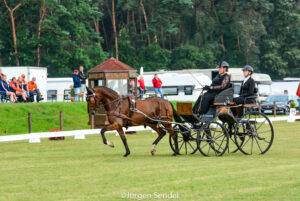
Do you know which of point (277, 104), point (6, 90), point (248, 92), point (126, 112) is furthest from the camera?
point (277, 104)

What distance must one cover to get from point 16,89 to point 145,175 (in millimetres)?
22615

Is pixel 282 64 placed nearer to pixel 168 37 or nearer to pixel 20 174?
pixel 168 37

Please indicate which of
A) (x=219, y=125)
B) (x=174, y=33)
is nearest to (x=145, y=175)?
(x=219, y=125)

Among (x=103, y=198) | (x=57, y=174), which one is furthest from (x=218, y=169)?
(x=103, y=198)

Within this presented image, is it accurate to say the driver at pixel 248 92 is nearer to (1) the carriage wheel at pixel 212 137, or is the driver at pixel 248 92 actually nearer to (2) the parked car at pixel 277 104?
(1) the carriage wheel at pixel 212 137

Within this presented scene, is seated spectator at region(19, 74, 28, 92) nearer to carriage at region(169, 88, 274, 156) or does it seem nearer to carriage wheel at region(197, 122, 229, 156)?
carriage at region(169, 88, 274, 156)

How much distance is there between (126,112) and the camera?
2314 cm

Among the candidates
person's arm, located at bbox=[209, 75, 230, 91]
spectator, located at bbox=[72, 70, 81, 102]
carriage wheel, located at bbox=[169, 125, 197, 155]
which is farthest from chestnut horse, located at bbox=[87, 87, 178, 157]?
spectator, located at bbox=[72, 70, 81, 102]

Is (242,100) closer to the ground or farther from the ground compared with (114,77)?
closer to the ground

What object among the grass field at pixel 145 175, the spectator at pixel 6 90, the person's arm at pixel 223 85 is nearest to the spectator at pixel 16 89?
the spectator at pixel 6 90

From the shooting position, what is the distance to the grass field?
576 inches

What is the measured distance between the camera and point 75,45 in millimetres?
73188

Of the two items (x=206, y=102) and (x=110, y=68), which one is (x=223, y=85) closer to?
(x=206, y=102)

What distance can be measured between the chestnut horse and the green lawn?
1176cm
